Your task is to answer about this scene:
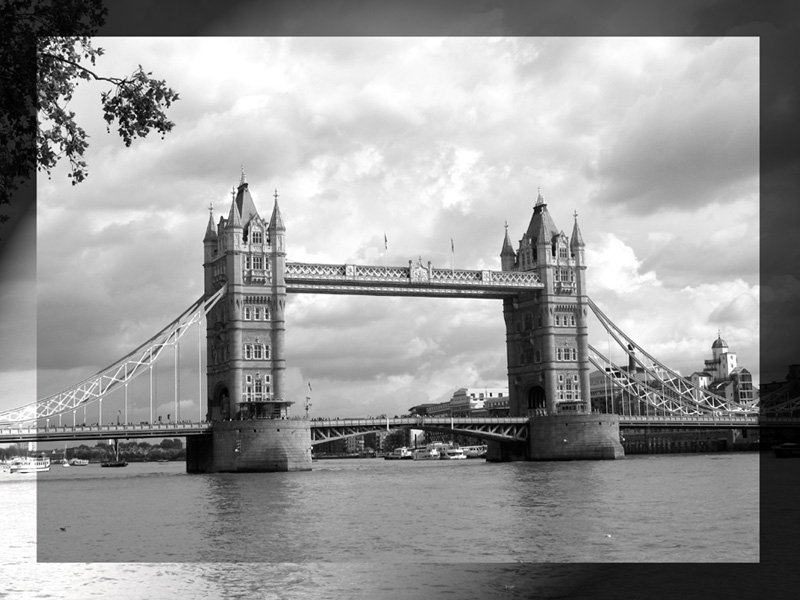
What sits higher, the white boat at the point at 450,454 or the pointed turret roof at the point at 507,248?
the pointed turret roof at the point at 507,248

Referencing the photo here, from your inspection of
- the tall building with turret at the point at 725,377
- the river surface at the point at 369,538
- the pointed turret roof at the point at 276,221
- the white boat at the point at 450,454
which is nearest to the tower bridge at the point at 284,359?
the pointed turret roof at the point at 276,221

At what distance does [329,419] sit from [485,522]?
162ft

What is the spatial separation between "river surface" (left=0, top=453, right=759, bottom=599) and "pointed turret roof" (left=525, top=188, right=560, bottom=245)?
→ 47163 millimetres

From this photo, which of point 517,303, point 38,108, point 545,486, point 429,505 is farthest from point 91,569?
point 517,303

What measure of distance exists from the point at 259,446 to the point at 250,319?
10536 millimetres

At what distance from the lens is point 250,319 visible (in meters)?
→ 83.2

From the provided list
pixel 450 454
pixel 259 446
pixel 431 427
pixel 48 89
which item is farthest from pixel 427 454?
pixel 48 89

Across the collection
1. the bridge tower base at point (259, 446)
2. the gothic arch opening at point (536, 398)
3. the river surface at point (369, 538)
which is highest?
the gothic arch opening at point (536, 398)

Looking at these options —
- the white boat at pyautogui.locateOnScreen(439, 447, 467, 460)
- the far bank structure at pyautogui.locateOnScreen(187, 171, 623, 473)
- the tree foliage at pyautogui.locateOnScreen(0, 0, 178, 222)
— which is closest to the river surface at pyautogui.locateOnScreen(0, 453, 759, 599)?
the tree foliage at pyautogui.locateOnScreen(0, 0, 178, 222)

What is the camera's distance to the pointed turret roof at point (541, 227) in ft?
329

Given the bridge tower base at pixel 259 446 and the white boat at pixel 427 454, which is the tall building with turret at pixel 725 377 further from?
the bridge tower base at pixel 259 446

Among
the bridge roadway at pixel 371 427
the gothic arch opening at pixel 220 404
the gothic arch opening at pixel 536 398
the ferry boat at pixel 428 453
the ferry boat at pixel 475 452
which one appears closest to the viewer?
the bridge roadway at pixel 371 427

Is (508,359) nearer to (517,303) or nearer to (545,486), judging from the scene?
(517,303)

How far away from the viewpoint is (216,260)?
86.8m
